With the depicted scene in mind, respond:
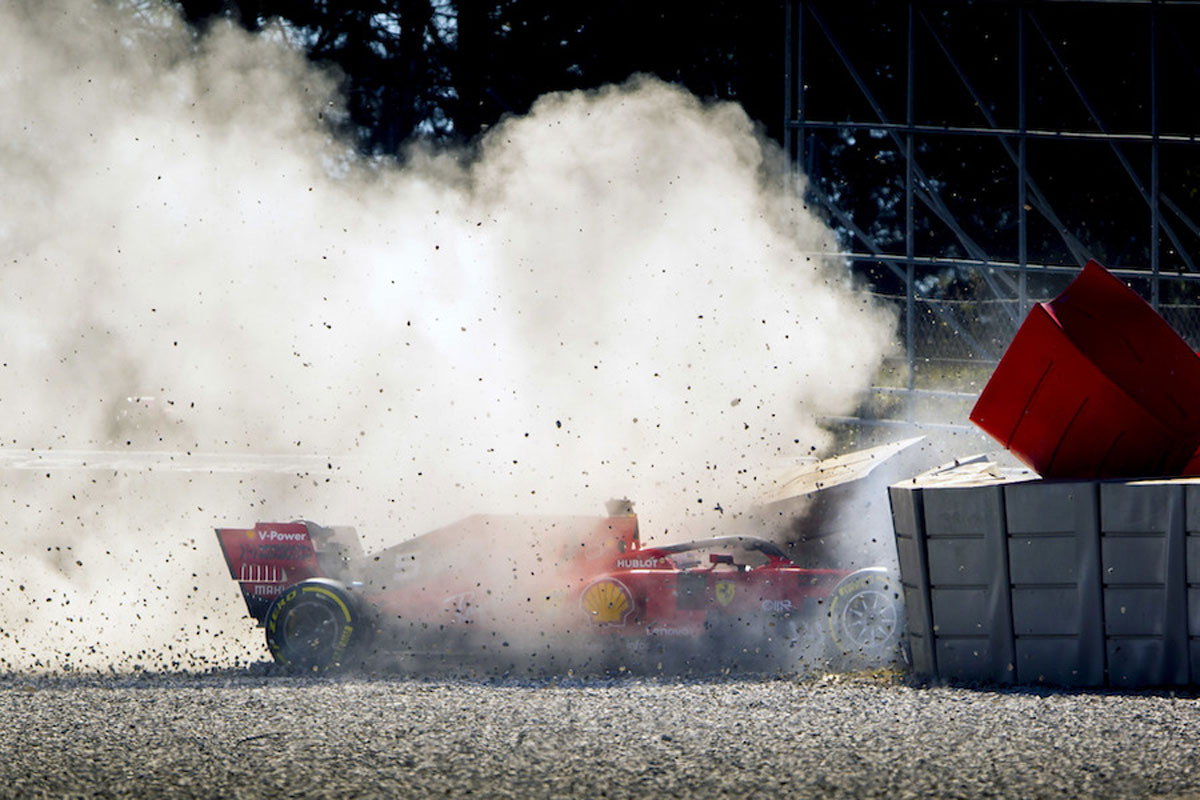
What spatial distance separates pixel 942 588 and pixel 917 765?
7.12 ft

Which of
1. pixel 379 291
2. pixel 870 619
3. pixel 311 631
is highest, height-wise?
pixel 379 291

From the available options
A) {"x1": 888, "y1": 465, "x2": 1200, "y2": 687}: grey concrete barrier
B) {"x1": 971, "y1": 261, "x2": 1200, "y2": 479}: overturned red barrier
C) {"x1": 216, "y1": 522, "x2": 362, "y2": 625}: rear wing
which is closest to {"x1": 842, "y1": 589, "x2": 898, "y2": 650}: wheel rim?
{"x1": 888, "y1": 465, "x2": 1200, "y2": 687}: grey concrete barrier

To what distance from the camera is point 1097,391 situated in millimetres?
6703

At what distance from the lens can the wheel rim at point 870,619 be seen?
303 inches

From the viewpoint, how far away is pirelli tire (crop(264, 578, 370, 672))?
7.88 metres

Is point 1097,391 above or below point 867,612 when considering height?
above

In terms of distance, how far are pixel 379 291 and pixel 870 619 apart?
5.58 meters

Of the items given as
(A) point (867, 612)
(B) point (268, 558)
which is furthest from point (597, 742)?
(B) point (268, 558)

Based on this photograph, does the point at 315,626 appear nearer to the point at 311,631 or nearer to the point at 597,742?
the point at 311,631

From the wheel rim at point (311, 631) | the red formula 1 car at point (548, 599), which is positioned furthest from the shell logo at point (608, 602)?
the wheel rim at point (311, 631)

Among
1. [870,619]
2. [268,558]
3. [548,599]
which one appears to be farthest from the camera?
[268,558]

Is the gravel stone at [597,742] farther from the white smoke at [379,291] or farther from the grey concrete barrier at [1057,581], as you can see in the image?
the white smoke at [379,291]

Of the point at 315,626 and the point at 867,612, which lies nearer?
the point at 867,612

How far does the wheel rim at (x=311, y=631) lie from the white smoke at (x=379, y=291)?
6.99 ft
